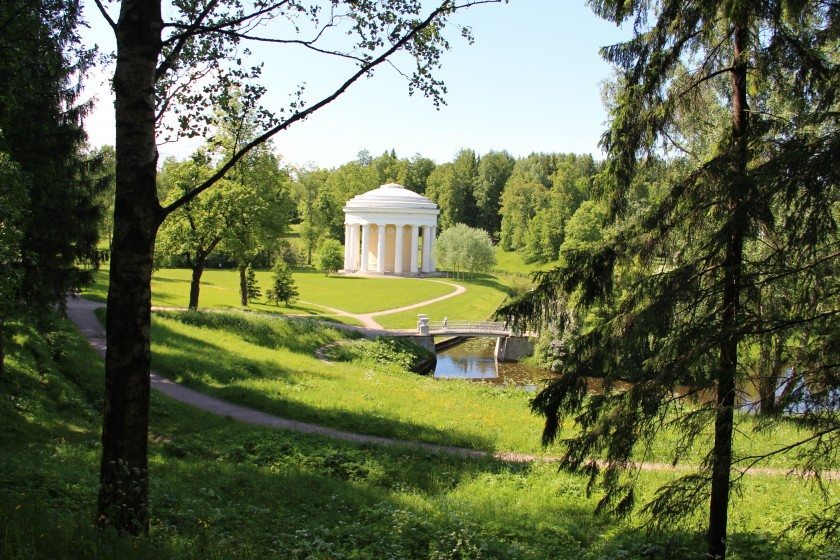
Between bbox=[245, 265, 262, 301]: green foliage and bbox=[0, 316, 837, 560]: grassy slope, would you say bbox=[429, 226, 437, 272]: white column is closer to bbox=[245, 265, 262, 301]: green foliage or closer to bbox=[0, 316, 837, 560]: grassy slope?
bbox=[245, 265, 262, 301]: green foliage

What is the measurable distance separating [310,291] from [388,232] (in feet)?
66.7

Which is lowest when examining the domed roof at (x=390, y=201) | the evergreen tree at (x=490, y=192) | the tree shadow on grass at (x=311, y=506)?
the tree shadow on grass at (x=311, y=506)

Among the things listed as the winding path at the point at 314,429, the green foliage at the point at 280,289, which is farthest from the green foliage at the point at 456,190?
the winding path at the point at 314,429

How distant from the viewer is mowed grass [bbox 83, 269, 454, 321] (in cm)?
3931

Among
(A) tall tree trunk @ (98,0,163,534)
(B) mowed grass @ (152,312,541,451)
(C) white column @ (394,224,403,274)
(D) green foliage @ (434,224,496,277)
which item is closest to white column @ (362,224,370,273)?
(C) white column @ (394,224,403,274)

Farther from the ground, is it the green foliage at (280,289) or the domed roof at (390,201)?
the domed roof at (390,201)

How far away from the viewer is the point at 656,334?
20.1 ft

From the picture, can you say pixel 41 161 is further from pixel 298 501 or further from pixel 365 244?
pixel 365 244

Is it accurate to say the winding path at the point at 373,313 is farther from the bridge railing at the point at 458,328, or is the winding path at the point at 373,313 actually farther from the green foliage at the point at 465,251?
the green foliage at the point at 465,251

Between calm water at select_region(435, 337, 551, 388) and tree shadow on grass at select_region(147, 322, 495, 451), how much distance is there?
10.5m

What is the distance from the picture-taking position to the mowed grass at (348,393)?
1483 centimetres

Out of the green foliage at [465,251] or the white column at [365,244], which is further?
the white column at [365,244]

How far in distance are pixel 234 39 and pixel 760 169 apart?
4.46 meters

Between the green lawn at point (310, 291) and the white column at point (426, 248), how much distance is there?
8512 millimetres
